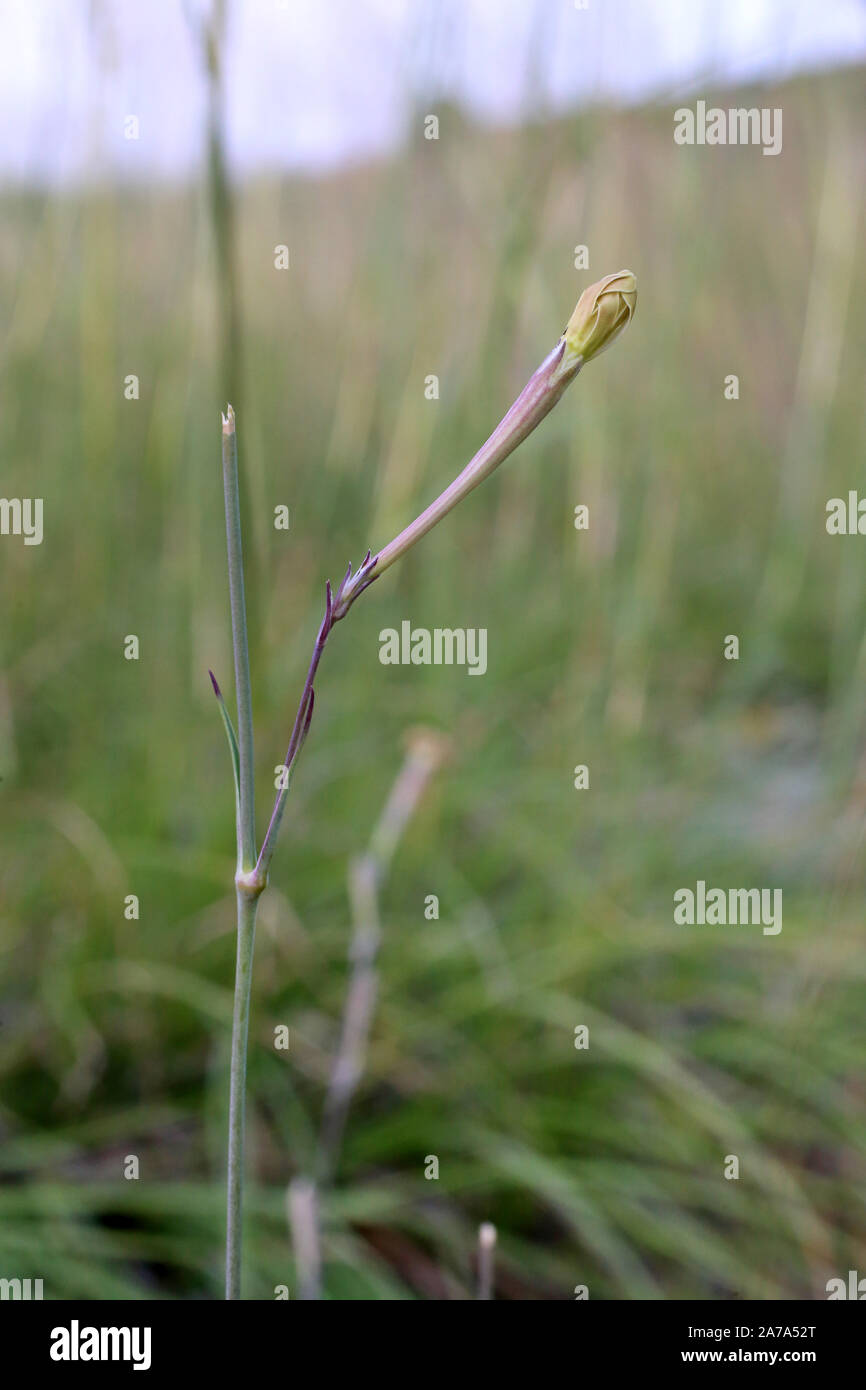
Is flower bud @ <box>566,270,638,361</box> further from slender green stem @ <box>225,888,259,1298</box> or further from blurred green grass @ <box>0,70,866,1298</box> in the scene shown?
blurred green grass @ <box>0,70,866,1298</box>

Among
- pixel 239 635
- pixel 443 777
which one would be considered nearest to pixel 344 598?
pixel 239 635

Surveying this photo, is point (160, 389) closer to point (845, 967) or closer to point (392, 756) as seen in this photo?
point (392, 756)

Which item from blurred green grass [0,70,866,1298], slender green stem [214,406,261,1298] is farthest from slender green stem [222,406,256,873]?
blurred green grass [0,70,866,1298]

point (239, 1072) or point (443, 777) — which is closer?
point (239, 1072)

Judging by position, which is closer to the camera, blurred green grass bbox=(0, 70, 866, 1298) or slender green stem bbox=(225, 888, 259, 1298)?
slender green stem bbox=(225, 888, 259, 1298)

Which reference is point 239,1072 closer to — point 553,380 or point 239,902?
point 239,902
